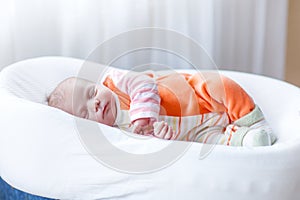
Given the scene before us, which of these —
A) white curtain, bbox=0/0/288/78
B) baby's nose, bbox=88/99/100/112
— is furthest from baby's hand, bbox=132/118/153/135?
white curtain, bbox=0/0/288/78

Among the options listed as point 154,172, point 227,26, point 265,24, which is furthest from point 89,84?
point 265,24

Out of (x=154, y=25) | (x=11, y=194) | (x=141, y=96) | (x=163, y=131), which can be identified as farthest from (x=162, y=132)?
(x=154, y=25)

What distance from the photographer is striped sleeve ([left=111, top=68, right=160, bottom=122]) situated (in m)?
1.61

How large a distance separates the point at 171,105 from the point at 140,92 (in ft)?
0.38

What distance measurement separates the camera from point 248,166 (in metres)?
1.33

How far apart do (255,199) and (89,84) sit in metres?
0.59

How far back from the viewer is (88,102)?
160cm

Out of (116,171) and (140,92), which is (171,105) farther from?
(116,171)

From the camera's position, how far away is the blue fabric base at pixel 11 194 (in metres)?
1.50

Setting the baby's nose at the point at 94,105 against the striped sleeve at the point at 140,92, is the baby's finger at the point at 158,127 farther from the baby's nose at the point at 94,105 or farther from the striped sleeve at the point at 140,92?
the baby's nose at the point at 94,105

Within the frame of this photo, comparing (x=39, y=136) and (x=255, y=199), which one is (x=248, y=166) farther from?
(x=39, y=136)

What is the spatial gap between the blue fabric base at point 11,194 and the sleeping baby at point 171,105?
26 cm

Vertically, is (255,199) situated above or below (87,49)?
below

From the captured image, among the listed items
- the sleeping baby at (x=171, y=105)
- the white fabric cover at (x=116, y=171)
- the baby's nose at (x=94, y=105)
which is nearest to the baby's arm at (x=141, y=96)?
the sleeping baby at (x=171, y=105)
